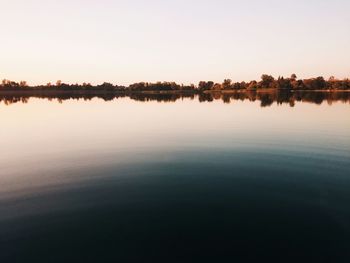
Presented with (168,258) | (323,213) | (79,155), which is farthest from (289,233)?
(79,155)

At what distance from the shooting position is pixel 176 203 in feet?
53.5

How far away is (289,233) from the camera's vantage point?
Result: 1316cm

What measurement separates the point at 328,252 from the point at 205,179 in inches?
375

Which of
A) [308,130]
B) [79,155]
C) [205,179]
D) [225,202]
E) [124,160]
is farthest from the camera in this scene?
[308,130]

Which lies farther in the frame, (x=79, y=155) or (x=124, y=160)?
(x=79, y=155)

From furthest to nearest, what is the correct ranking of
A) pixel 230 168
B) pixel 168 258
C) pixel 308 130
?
1. pixel 308 130
2. pixel 230 168
3. pixel 168 258

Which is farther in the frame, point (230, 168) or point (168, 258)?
point (230, 168)

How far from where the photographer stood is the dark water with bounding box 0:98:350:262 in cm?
1191

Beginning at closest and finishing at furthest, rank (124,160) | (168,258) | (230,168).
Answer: (168,258), (230,168), (124,160)

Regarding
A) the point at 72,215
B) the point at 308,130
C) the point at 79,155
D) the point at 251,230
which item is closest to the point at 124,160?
the point at 79,155

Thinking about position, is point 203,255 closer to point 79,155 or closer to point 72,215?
point 72,215

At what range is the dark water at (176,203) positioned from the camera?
39.1 ft

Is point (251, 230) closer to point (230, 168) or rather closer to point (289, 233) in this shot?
point (289, 233)

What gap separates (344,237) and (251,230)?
404cm
